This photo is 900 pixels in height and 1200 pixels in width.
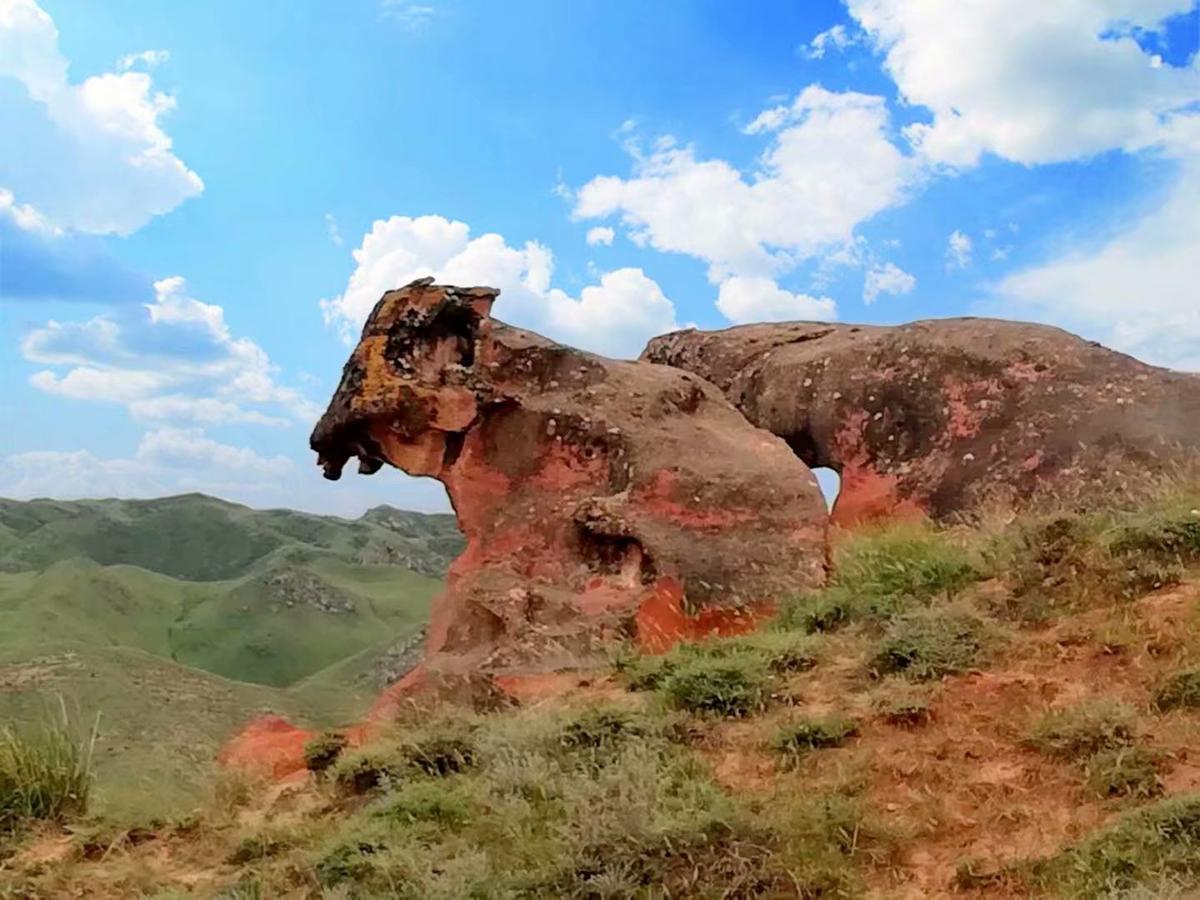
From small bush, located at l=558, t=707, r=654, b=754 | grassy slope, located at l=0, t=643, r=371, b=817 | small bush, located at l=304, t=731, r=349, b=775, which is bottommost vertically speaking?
grassy slope, located at l=0, t=643, r=371, b=817

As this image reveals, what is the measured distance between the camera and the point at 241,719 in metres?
16.9

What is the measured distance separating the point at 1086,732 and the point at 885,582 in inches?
115

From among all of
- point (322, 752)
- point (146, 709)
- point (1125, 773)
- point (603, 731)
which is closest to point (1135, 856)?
point (1125, 773)

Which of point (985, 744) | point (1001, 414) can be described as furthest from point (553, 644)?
point (1001, 414)

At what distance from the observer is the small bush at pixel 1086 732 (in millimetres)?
5012

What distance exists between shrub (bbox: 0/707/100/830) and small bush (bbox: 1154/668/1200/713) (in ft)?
17.9

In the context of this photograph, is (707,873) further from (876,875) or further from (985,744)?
(985,744)

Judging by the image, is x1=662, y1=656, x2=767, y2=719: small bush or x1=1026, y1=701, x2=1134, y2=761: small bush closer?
x1=1026, y1=701, x2=1134, y2=761: small bush

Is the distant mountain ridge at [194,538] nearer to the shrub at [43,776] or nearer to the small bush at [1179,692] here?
the shrub at [43,776]

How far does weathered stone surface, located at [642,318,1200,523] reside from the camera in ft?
38.3

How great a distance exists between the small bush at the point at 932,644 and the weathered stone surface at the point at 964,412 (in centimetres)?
518

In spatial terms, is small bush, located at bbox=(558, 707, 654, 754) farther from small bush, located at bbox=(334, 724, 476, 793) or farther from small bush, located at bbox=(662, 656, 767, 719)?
small bush, located at bbox=(334, 724, 476, 793)

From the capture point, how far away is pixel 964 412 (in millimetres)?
12781

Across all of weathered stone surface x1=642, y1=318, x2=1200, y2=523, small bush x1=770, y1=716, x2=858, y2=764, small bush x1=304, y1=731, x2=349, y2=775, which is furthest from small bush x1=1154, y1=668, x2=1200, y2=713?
weathered stone surface x1=642, y1=318, x2=1200, y2=523
